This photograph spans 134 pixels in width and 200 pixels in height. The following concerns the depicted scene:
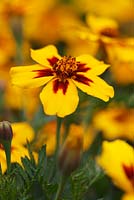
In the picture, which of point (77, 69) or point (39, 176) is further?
point (77, 69)

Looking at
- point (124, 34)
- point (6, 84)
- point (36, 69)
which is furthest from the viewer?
point (124, 34)

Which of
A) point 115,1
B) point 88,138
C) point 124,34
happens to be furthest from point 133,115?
point 115,1

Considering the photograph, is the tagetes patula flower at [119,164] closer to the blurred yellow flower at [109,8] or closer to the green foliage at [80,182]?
the green foliage at [80,182]

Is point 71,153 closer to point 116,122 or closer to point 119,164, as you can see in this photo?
point 119,164

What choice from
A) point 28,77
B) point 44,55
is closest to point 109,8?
point 44,55

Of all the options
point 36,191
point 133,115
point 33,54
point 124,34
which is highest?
point 124,34

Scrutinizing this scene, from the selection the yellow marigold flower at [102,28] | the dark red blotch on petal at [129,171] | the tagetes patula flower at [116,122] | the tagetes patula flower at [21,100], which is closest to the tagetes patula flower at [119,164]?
the dark red blotch on petal at [129,171]

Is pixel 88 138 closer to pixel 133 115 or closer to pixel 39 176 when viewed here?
pixel 133 115

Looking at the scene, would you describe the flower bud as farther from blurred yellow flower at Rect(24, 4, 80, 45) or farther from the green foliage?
blurred yellow flower at Rect(24, 4, 80, 45)

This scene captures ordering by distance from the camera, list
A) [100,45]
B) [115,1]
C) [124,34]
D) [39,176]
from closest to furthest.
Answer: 1. [39,176]
2. [100,45]
3. [124,34]
4. [115,1]
